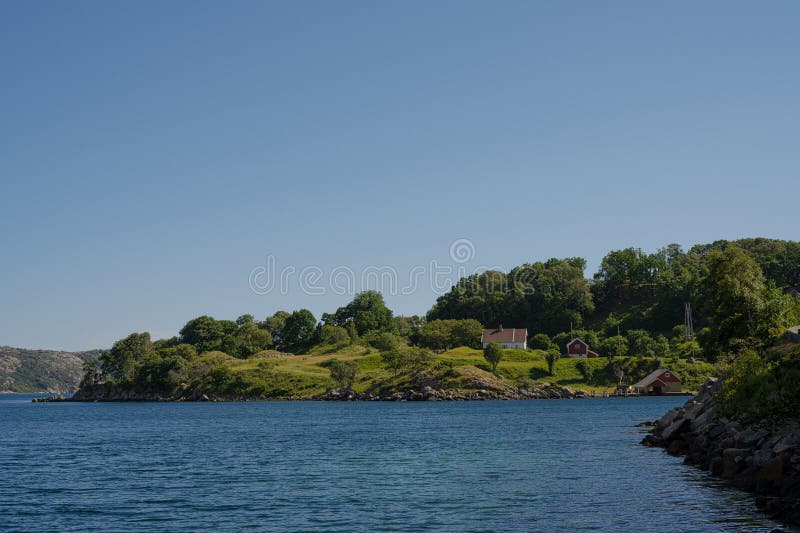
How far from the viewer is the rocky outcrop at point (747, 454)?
34781mm

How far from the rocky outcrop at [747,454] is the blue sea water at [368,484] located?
1.21 m

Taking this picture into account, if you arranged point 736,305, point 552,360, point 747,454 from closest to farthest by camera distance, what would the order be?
point 747,454 < point 736,305 < point 552,360

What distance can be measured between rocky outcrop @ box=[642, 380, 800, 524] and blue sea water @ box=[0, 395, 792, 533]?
121cm

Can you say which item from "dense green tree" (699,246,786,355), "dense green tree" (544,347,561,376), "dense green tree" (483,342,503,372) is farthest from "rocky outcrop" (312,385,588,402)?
"dense green tree" (699,246,786,355)

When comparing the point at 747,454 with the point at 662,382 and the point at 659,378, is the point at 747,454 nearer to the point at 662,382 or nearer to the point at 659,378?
the point at 659,378

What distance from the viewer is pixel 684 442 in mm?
59688

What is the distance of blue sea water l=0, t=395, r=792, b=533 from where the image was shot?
111 feet

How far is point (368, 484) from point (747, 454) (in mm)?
22980

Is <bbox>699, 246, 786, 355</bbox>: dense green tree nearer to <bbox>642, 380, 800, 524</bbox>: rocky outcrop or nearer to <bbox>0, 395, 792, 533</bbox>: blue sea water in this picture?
<bbox>0, 395, 792, 533</bbox>: blue sea water

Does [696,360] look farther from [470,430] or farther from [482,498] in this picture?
[482,498]

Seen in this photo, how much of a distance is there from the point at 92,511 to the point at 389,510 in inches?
616

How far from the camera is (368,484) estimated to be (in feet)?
150

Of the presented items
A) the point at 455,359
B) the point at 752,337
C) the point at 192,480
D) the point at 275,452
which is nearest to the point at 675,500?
the point at 192,480

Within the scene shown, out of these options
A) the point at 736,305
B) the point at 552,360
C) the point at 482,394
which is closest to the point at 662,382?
the point at 552,360
